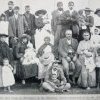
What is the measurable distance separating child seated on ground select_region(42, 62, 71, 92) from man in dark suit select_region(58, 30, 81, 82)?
150 mm

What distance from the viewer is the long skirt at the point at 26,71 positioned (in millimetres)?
6379

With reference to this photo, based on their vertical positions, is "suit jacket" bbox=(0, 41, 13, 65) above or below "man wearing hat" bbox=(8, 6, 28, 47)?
below

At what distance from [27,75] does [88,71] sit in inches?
55.9

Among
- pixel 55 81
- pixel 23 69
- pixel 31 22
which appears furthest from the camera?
pixel 31 22

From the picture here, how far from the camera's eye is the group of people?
21.0 feet

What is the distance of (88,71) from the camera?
254 inches

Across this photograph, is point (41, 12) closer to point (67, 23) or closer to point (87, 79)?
point (67, 23)

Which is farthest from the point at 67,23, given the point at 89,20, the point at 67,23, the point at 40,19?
the point at 40,19

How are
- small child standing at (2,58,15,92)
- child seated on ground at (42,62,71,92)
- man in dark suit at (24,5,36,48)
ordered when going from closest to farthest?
child seated on ground at (42,62,71,92) → small child standing at (2,58,15,92) → man in dark suit at (24,5,36,48)

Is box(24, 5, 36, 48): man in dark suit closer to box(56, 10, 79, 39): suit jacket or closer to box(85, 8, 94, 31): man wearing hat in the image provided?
box(56, 10, 79, 39): suit jacket

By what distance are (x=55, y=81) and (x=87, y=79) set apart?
77 centimetres

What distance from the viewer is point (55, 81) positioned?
20.5 ft

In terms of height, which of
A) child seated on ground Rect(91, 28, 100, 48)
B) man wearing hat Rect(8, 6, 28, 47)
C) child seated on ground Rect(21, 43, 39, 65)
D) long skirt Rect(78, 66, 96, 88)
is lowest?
long skirt Rect(78, 66, 96, 88)

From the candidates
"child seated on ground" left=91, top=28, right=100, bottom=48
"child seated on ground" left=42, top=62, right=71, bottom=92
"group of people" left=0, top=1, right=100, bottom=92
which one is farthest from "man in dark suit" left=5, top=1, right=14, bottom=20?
"child seated on ground" left=91, top=28, right=100, bottom=48
